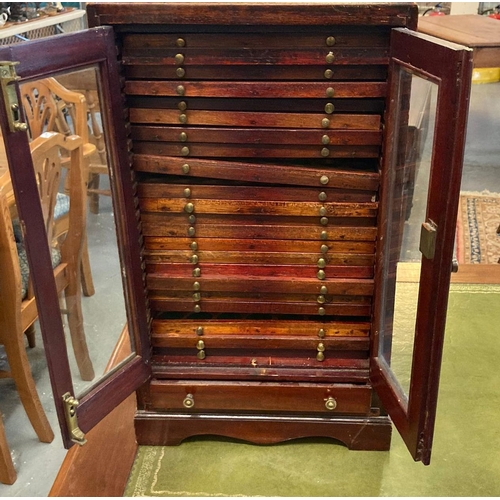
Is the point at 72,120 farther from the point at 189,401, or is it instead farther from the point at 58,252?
the point at 189,401

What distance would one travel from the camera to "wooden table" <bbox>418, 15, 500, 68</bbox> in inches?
150

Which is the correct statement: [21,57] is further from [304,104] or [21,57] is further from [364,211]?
[364,211]

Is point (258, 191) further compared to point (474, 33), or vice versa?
point (474, 33)

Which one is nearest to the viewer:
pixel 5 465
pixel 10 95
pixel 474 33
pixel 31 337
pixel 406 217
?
pixel 10 95

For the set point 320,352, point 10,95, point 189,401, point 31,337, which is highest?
point 10,95

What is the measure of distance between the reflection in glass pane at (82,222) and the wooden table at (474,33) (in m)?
2.88

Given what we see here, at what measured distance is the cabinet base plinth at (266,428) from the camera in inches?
64.2

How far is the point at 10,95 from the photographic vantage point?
1.04m

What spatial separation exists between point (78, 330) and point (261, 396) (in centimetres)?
51

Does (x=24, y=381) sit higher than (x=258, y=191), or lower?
lower

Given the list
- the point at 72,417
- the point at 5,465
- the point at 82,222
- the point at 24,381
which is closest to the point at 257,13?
the point at 82,222

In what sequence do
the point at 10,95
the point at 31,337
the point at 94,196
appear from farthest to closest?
the point at 31,337 → the point at 94,196 → the point at 10,95

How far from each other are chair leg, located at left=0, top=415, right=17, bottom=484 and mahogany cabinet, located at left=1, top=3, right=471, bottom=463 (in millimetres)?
557

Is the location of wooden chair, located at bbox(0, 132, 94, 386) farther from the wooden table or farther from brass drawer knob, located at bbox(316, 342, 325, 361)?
the wooden table
